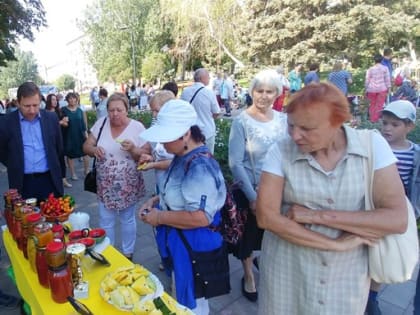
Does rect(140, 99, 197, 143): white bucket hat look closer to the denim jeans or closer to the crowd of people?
the crowd of people

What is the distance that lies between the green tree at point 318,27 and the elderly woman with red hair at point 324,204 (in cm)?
2155

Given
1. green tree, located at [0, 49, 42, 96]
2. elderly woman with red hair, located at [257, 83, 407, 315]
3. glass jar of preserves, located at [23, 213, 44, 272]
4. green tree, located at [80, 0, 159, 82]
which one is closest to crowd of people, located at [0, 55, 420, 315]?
elderly woman with red hair, located at [257, 83, 407, 315]

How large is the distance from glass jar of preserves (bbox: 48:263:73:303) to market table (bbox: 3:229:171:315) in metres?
0.04

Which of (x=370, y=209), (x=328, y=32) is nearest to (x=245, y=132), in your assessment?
(x=370, y=209)

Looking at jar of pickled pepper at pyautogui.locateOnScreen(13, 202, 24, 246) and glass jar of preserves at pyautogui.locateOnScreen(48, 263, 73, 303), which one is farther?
jar of pickled pepper at pyautogui.locateOnScreen(13, 202, 24, 246)

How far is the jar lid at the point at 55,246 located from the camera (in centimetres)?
164

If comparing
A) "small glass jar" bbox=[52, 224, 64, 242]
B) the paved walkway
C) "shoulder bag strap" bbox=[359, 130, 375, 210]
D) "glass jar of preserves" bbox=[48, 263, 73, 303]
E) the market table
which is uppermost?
"shoulder bag strap" bbox=[359, 130, 375, 210]

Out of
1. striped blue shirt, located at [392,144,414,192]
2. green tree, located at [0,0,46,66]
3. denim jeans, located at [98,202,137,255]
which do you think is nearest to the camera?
striped blue shirt, located at [392,144,414,192]

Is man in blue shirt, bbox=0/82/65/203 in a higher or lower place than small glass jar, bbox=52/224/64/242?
higher

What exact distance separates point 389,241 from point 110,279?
1.32m

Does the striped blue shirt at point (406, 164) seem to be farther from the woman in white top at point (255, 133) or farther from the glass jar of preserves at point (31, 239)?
the glass jar of preserves at point (31, 239)

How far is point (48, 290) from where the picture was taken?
180 centimetres

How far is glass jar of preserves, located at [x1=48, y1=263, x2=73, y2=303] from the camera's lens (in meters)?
1.65

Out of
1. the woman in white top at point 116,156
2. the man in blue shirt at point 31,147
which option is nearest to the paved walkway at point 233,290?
the woman in white top at point 116,156
